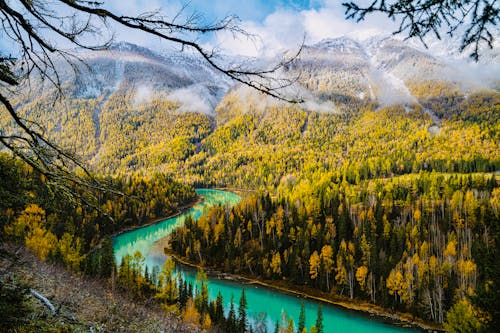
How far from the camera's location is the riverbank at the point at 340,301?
3410cm

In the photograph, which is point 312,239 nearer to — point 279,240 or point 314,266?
point 279,240

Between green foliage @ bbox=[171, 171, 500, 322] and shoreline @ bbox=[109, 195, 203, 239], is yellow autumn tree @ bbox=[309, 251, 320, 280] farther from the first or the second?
shoreline @ bbox=[109, 195, 203, 239]

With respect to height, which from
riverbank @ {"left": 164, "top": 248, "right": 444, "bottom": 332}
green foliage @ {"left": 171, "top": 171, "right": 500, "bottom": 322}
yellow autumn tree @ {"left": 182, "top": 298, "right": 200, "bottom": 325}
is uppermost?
green foliage @ {"left": 171, "top": 171, "right": 500, "bottom": 322}

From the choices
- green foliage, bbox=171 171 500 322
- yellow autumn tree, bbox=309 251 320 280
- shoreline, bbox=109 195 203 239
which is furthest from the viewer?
shoreline, bbox=109 195 203 239

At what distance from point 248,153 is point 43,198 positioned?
175937 mm

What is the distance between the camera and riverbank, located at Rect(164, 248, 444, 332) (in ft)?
112

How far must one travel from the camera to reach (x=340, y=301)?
38.4m

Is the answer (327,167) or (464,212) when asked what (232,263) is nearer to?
(464,212)

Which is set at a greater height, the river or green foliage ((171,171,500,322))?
green foliage ((171,171,500,322))

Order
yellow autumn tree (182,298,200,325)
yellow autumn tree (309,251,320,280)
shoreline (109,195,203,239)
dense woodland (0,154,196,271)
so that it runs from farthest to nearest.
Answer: shoreline (109,195,203,239) → yellow autumn tree (309,251,320,280) → yellow autumn tree (182,298,200,325) → dense woodland (0,154,196,271)

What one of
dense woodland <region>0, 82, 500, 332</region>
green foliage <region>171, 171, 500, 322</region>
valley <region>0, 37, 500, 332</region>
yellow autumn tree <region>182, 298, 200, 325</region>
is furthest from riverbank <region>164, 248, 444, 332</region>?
yellow autumn tree <region>182, 298, 200, 325</region>

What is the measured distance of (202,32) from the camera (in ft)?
8.41

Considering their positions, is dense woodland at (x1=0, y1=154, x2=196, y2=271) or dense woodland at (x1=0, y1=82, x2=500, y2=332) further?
dense woodland at (x1=0, y1=82, x2=500, y2=332)

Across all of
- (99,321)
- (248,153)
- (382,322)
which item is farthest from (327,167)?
(99,321)
